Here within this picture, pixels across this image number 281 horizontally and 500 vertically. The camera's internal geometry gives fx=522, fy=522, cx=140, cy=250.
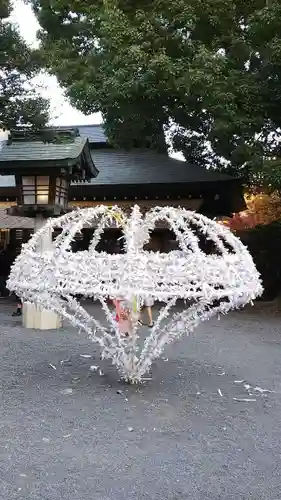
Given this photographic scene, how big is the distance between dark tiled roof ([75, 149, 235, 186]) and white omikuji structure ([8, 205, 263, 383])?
34.2 feet

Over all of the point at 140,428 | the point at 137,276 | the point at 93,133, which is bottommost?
the point at 140,428

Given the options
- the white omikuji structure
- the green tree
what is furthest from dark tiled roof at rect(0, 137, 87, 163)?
the white omikuji structure

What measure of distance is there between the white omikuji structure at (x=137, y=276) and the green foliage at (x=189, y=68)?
563cm

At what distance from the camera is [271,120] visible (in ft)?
40.1

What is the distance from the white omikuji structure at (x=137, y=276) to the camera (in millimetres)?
4996

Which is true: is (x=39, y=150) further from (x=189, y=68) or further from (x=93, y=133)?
(x=93, y=133)

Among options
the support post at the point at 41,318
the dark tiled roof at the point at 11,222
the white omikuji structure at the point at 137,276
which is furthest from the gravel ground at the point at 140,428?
the dark tiled roof at the point at 11,222

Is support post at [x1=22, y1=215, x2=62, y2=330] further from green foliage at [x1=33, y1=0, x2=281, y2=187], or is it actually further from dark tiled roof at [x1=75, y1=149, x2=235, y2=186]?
dark tiled roof at [x1=75, y1=149, x2=235, y2=186]

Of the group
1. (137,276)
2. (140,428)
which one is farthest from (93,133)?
(140,428)

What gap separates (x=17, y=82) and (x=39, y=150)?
1511 mm

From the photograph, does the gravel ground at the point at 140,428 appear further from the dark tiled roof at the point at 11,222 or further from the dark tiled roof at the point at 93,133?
the dark tiled roof at the point at 93,133

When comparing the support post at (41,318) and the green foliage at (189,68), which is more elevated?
the green foliage at (189,68)

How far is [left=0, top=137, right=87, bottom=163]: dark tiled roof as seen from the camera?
34.4ft

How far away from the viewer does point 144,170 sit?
58.2 ft
